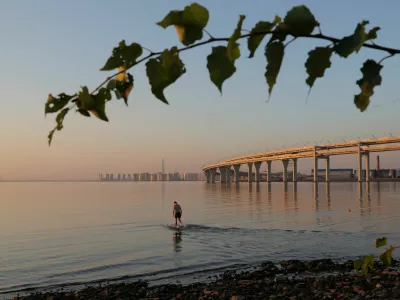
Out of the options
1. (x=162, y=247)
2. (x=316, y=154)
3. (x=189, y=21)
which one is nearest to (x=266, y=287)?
(x=162, y=247)

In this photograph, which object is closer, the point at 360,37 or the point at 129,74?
the point at 360,37

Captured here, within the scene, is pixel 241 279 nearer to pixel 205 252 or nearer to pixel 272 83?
pixel 205 252

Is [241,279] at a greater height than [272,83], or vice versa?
Result: [272,83]

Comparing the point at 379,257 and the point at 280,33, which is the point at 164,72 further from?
the point at 379,257

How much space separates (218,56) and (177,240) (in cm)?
2774

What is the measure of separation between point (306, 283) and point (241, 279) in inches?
103

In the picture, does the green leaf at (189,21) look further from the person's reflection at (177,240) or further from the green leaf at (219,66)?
the person's reflection at (177,240)

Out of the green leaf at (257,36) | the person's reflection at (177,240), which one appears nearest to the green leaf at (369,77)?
the green leaf at (257,36)

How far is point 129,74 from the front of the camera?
1184 mm

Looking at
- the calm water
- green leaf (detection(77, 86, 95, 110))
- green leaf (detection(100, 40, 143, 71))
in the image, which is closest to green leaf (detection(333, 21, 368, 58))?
green leaf (detection(100, 40, 143, 71))

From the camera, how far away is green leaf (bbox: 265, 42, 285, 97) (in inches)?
41.9

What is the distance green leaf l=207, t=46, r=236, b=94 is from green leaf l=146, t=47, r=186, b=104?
82mm

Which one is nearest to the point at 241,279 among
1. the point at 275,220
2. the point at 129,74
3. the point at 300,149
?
the point at 129,74

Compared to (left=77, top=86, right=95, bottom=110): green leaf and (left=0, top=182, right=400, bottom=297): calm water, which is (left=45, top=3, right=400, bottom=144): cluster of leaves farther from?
(left=0, top=182, right=400, bottom=297): calm water
